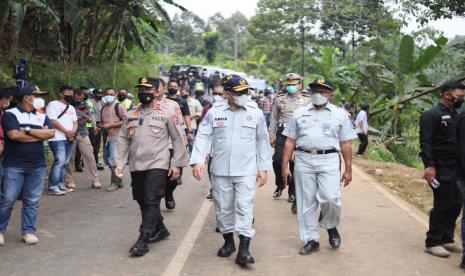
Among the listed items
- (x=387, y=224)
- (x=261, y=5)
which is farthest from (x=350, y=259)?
(x=261, y=5)

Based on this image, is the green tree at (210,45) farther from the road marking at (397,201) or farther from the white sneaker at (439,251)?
the white sneaker at (439,251)

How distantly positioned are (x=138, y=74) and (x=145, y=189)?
1863cm

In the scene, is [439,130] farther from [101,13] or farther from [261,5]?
[261,5]

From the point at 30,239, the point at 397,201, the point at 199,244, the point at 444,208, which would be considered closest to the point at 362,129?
the point at 397,201

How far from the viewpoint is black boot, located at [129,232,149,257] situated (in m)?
5.91

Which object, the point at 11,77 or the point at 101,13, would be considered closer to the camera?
the point at 11,77

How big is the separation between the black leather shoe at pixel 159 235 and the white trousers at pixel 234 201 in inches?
39.2

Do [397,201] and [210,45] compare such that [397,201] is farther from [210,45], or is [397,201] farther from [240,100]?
[210,45]

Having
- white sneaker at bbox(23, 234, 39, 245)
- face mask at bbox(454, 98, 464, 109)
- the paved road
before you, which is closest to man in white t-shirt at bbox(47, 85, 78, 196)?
the paved road

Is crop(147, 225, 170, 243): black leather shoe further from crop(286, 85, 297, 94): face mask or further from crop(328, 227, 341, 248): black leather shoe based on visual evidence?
crop(286, 85, 297, 94): face mask

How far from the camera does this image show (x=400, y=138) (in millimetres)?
20312

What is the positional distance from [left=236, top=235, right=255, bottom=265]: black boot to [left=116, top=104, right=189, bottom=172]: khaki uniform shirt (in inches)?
45.6

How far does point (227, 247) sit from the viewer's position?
604 cm

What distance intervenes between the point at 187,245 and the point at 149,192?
0.83 meters
